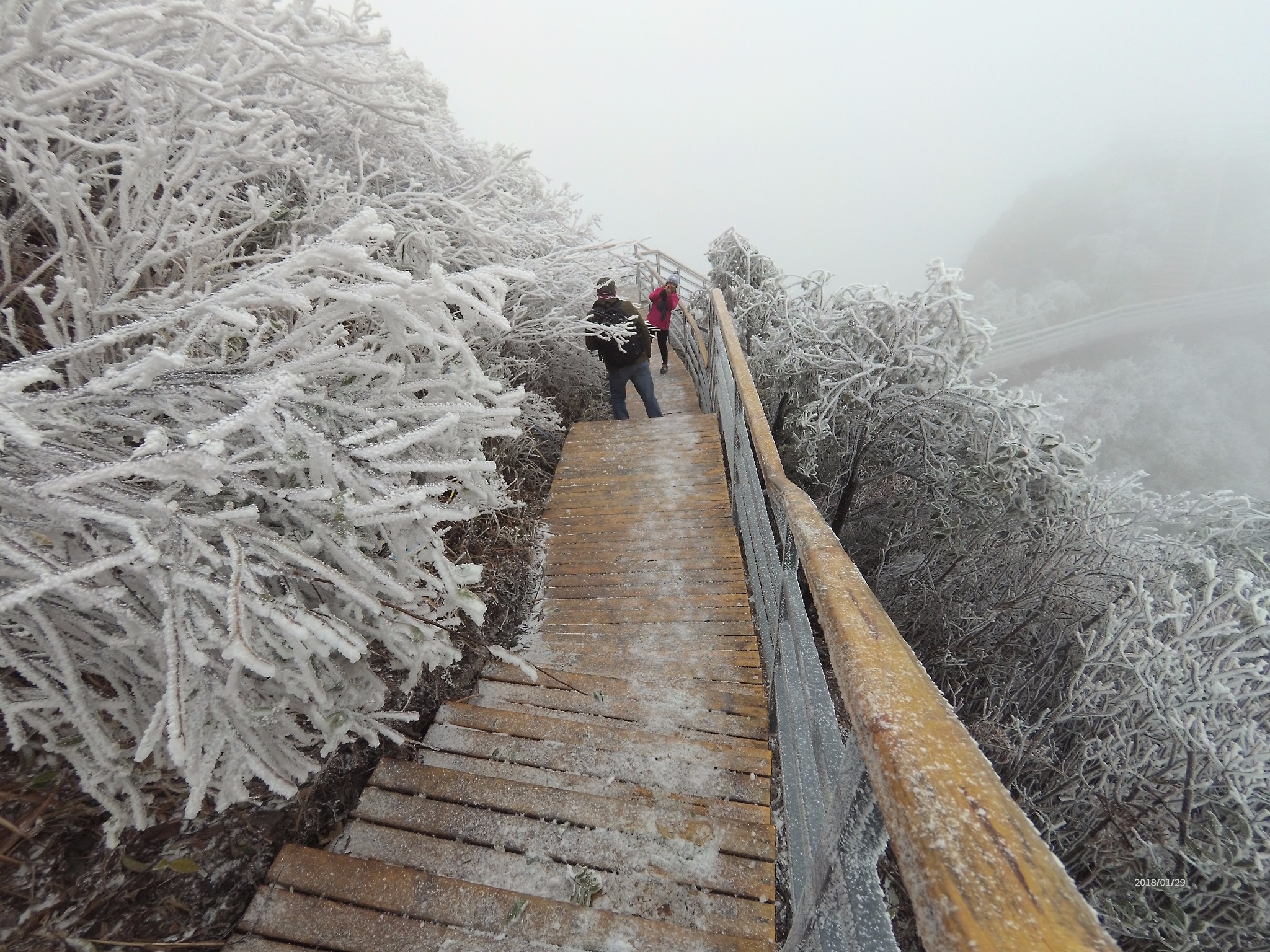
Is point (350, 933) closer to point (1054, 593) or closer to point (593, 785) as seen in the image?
point (593, 785)

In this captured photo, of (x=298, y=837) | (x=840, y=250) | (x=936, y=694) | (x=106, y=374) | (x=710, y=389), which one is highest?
(x=840, y=250)

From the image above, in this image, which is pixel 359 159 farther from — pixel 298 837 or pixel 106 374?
pixel 298 837

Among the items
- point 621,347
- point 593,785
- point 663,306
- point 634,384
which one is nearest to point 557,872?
point 593,785

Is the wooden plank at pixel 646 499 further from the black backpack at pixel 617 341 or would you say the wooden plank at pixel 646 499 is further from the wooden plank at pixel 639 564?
the black backpack at pixel 617 341

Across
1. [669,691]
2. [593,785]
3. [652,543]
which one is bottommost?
[593,785]

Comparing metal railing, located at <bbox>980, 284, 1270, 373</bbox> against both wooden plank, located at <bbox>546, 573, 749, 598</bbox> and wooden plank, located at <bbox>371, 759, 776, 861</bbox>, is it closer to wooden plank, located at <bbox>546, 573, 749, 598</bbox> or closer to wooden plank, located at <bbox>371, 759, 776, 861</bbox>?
wooden plank, located at <bbox>546, 573, 749, 598</bbox>

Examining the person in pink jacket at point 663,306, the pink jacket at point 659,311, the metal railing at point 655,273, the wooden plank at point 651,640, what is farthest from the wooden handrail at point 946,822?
the metal railing at point 655,273

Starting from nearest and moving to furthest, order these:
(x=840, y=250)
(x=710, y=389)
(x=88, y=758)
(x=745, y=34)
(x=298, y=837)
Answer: (x=88, y=758) < (x=298, y=837) < (x=710, y=389) < (x=840, y=250) < (x=745, y=34)

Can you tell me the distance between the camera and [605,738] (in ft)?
7.48

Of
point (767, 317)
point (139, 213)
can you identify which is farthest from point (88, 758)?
point (767, 317)

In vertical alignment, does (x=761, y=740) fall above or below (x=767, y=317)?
below

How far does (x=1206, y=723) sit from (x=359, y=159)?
7090 millimetres

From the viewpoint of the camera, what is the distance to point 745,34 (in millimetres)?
Result: 191125

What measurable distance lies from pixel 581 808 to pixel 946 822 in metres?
1.60
